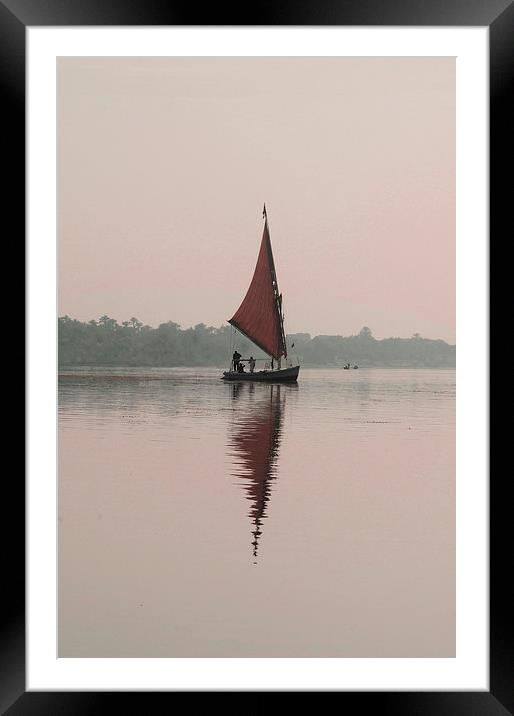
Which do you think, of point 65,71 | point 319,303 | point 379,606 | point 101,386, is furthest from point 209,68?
point 379,606

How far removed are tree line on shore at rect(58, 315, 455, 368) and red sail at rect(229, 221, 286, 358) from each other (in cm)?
18

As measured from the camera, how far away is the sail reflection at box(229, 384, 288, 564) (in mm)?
4696

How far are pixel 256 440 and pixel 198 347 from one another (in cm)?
80

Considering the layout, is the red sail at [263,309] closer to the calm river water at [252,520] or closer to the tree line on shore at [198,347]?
the tree line on shore at [198,347]

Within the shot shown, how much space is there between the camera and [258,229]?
5.42 metres

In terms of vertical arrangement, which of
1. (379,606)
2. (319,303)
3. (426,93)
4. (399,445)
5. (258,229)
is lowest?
(379,606)

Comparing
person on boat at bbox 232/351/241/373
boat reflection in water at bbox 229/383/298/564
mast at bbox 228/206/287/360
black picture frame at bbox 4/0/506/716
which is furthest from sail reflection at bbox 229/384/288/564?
black picture frame at bbox 4/0/506/716

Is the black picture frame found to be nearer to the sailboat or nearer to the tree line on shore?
the tree line on shore

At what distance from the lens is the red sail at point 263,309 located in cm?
552

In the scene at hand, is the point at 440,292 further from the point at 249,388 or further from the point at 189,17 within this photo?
the point at 189,17

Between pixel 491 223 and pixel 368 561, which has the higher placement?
pixel 491 223

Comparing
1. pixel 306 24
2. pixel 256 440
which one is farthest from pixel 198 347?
pixel 306 24

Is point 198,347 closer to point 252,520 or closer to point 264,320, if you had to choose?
point 264,320

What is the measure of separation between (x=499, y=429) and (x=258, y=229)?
3.56 m
